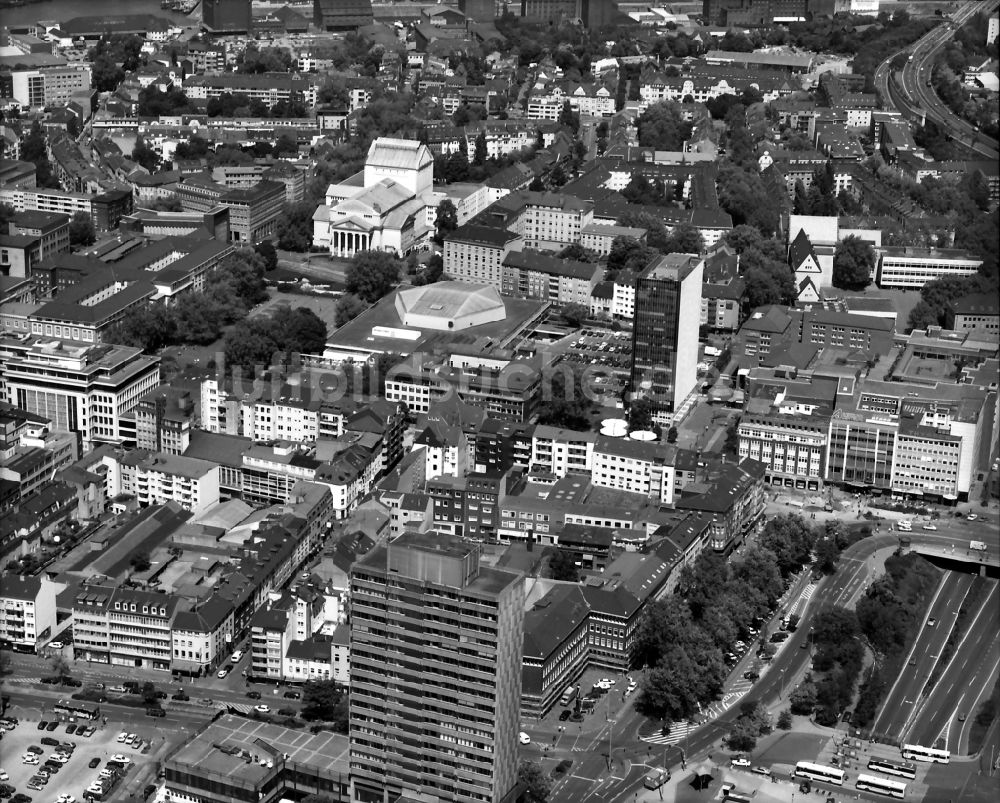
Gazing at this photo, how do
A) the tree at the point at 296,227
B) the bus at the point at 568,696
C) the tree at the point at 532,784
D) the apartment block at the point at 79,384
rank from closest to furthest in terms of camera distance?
the tree at the point at 532,784 → the bus at the point at 568,696 → the apartment block at the point at 79,384 → the tree at the point at 296,227

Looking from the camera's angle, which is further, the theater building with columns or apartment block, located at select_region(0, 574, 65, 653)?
the theater building with columns

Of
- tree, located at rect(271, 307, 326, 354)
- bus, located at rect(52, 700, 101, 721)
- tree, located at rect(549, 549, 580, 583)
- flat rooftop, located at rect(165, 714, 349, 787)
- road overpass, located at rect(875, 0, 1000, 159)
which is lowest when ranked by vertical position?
bus, located at rect(52, 700, 101, 721)

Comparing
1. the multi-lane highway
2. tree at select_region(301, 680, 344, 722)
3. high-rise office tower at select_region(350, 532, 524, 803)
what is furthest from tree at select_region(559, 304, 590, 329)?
high-rise office tower at select_region(350, 532, 524, 803)

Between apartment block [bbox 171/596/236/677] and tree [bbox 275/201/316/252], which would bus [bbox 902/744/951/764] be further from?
tree [bbox 275/201/316/252]

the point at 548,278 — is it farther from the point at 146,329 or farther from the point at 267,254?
the point at 146,329

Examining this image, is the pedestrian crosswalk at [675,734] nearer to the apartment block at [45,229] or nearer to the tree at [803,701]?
the tree at [803,701]

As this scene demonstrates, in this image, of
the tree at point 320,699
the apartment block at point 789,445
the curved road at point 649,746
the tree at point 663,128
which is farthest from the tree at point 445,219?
the tree at point 320,699
